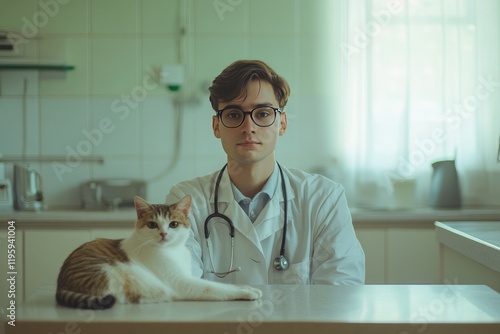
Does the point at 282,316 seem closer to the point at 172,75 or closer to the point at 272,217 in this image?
the point at 272,217

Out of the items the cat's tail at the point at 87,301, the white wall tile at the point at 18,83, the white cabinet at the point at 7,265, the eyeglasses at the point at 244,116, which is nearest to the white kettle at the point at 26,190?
the white cabinet at the point at 7,265

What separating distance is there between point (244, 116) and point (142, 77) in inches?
65.8

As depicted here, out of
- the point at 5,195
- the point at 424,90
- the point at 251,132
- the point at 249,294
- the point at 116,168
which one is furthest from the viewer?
the point at 116,168

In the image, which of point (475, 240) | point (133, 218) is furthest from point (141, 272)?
point (133, 218)

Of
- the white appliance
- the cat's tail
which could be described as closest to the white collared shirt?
the cat's tail

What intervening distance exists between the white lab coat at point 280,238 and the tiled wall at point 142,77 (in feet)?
4.43

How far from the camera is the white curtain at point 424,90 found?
2.94 metres

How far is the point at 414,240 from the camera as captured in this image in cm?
260

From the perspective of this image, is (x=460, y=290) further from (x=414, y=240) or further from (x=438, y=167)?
(x=438, y=167)

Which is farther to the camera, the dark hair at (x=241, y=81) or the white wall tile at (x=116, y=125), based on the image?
the white wall tile at (x=116, y=125)

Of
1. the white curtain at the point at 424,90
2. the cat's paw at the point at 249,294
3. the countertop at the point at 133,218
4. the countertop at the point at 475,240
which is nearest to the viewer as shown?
the cat's paw at the point at 249,294

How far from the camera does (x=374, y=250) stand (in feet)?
8.54

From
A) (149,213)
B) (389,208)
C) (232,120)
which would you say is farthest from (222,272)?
(389,208)

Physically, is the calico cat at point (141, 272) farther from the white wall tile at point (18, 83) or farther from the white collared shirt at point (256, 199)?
the white wall tile at point (18, 83)
